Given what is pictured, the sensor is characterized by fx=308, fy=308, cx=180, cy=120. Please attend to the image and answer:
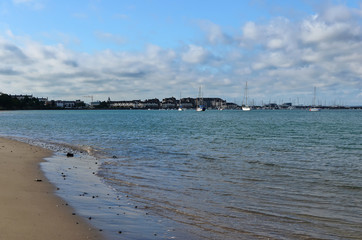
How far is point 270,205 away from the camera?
10.8 meters

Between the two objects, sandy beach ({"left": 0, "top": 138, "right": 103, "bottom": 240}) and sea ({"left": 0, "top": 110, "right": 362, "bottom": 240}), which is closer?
sandy beach ({"left": 0, "top": 138, "right": 103, "bottom": 240})

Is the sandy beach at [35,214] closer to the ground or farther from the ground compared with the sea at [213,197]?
farther from the ground

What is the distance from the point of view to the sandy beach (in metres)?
6.97

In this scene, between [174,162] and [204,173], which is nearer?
[204,173]

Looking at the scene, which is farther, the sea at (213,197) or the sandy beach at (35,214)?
the sea at (213,197)

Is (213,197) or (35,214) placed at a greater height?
(35,214)

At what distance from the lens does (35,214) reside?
27.2ft

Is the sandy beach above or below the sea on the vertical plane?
above

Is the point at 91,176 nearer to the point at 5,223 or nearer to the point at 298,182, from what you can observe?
the point at 5,223

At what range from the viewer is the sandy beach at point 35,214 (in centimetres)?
697

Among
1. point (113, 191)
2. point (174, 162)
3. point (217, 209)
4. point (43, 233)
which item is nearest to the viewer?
point (43, 233)

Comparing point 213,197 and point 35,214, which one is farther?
point 213,197

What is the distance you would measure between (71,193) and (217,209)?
5.31 m

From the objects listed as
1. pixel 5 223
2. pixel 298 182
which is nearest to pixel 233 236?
pixel 5 223
